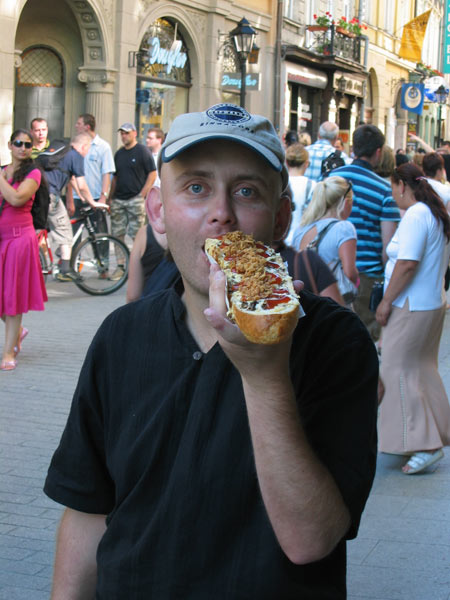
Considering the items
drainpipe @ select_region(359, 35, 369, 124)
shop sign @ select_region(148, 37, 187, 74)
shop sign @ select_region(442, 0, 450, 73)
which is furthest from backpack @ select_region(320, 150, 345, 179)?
shop sign @ select_region(442, 0, 450, 73)

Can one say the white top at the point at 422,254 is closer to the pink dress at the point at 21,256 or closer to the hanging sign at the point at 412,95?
the pink dress at the point at 21,256

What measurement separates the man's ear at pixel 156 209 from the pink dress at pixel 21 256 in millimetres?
6404

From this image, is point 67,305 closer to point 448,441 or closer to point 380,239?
point 380,239

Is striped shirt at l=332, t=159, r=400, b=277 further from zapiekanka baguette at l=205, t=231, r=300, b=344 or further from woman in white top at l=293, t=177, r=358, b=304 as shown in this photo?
zapiekanka baguette at l=205, t=231, r=300, b=344

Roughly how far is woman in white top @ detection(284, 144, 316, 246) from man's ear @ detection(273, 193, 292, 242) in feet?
21.2

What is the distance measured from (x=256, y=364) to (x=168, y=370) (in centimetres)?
38

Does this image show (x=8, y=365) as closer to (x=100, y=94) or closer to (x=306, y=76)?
(x=100, y=94)

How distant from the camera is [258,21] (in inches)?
1104

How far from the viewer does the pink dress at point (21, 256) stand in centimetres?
854

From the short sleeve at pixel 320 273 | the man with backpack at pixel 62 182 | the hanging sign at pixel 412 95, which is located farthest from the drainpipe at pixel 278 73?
the short sleeve at pixel 320 273

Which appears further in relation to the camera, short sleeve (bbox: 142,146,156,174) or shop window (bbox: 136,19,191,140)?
shop window (bbox: 136,19,191,140)

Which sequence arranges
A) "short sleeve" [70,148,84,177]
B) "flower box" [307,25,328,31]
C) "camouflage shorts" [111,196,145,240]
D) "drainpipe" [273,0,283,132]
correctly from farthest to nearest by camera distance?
"flower box" [307,25,328,31] → "drainpipe" [273,0,283,132] → "camouflage shorts" [111,196,145,240] → "short sleeve" [70,148,84,177]

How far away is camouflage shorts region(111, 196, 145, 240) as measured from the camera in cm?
1427

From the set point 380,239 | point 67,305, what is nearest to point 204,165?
point 380,239
